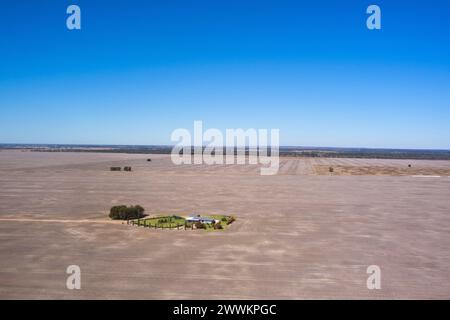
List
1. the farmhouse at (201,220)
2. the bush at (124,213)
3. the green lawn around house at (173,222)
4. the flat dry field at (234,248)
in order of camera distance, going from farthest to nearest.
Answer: the bush at (124,213)
the farmhouse at (201,220)
the green lawn around house at (173,222)
the flat dry field at (234,248)

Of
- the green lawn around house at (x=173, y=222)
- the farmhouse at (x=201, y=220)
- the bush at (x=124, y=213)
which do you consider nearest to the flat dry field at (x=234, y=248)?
the bush at (x=124, y=213)

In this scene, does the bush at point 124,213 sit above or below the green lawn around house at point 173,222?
above

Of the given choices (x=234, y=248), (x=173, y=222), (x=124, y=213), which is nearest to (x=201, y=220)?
(x=173, y=222)

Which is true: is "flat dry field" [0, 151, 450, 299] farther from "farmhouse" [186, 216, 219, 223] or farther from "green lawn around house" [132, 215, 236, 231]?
"farmhouse" [186, 216, 219, 223]

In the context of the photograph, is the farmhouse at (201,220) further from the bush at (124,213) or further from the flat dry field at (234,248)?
the bush at (124,213)

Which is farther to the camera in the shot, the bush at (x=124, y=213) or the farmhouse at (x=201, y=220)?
the bush at (x=124, y=213)

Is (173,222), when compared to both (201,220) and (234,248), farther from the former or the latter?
(234,248)

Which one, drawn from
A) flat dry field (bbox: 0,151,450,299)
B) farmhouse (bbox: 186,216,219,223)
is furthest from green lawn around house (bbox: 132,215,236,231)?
flat dry field (bbox: 0,151,450,299)

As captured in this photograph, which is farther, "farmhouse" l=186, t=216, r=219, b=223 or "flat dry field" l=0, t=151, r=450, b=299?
"farmhouse" l=186, t=216, r=219, b=223
